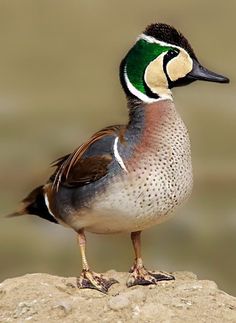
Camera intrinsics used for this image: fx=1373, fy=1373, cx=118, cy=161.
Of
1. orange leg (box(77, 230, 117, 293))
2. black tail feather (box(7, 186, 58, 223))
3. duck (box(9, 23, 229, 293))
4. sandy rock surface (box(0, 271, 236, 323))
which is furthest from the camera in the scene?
black tail feather (box(7, 186, 58, 223))

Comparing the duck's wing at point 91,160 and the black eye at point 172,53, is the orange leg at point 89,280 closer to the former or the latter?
the duck's wing at point 91,160

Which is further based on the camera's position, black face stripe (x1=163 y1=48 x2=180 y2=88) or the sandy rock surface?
black face stripe (x1=163 y1=48 x2=180 y2=88)

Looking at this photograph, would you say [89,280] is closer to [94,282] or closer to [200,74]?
[94,282]

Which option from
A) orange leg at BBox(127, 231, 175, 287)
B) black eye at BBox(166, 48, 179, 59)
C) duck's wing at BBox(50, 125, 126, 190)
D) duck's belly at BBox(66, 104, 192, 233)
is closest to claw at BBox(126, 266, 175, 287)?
orange leg at BBox(127, 231, 175, 287)

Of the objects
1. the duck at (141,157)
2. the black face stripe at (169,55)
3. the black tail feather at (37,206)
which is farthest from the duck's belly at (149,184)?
the black tail feather at (37,206)

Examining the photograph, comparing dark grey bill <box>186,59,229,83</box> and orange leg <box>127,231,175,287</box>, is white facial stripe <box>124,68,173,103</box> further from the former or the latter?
orange leg <box>127,231,175,287</box>

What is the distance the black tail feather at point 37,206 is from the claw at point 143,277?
262mm

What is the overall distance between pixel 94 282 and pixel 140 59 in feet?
1.94

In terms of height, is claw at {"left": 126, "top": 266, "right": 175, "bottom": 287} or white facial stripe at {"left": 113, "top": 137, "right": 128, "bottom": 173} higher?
white facial stripe at {"left": 113, "top": 137, "right": 128, "bottom": 173}

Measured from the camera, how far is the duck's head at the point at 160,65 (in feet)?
11.5

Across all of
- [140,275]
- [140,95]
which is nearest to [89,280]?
[140,275]

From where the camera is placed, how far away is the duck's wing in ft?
11.5

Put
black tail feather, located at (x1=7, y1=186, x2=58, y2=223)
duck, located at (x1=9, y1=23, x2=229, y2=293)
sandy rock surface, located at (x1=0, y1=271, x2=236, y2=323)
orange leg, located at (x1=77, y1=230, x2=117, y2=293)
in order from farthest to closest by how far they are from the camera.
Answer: black tail feather, located at (x1=7, y1=186, x2=58, y2=223)
orange leg, located at (x1=77, y1=230, x2=117, y2=293)
duck, located at (x1=9, y1=23, x2=229, y2=293)
sandy rock surface, located at (x1=0, y1=271, x2=236, y2=323)

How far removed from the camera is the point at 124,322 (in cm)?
331
